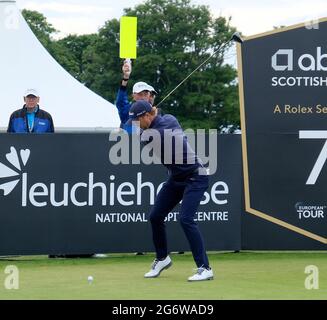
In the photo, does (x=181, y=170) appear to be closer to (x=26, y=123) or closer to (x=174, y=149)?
(x=174, y=149)

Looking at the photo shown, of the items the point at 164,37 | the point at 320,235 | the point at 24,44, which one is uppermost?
the point at 164,37

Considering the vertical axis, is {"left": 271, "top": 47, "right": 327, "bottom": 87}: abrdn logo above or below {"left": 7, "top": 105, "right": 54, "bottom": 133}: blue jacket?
above

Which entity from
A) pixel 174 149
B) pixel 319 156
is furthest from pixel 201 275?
pixel 319 156

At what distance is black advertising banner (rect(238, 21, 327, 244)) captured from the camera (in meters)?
13.2

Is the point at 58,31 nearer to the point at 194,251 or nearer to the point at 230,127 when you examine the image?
the point at 230,127

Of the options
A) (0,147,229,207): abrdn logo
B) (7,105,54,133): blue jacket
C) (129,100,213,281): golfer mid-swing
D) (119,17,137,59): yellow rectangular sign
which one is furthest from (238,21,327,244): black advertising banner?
(129,100,213,281): golfer mid-swing

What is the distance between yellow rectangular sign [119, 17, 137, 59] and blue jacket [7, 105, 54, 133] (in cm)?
129

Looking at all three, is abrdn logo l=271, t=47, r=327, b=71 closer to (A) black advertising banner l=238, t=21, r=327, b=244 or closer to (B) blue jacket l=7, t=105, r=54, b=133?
(A) black advertising banner l=238, t=21, r=327, b=244

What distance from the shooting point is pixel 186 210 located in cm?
1023

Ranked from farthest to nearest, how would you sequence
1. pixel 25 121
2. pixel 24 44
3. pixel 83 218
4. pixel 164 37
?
1. pixel 164 37
2. pixel 24 44
3. pixel 25 121
4. pixel 83 218

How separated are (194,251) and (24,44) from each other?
1153 centimetres

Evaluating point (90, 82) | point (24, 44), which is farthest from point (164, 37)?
point (24, 44)

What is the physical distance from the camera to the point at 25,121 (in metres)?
13.4

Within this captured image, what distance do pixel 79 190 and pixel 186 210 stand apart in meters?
2.61
